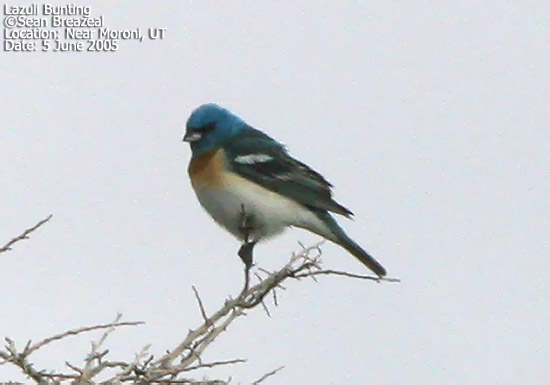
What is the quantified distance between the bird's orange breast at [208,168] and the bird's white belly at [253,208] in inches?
1.8

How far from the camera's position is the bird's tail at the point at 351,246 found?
856cm

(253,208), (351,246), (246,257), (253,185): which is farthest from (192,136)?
(246,257)

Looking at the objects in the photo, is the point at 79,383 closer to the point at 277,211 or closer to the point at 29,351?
the point at 29,351

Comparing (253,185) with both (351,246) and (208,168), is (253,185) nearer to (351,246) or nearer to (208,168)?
(208,168)

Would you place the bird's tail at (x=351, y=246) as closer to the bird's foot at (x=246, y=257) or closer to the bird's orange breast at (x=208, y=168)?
the bird's orange breast at (x=208, y=168)

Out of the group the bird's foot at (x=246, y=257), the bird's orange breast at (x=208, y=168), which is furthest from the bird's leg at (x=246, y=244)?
the bird's orange breast at (x=208, y=168)

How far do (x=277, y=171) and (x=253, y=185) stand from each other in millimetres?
425

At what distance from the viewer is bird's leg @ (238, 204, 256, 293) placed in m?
6.08

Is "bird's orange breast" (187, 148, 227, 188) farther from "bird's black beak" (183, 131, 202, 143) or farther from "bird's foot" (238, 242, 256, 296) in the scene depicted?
"bird's foot" (238, 242, 256, 296)

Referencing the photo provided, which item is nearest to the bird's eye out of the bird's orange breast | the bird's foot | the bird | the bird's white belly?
the bird

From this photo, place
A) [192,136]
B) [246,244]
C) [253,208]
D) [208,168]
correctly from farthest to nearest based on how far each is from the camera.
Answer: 1. [192,136]
2. [208,168]
3. [253,208]
4. [246,244]

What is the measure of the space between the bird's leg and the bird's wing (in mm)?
537

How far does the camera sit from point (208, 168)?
8.43 m

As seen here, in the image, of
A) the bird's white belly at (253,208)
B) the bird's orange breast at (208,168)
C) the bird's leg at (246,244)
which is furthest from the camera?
the bird's orange breast at (208,168)
